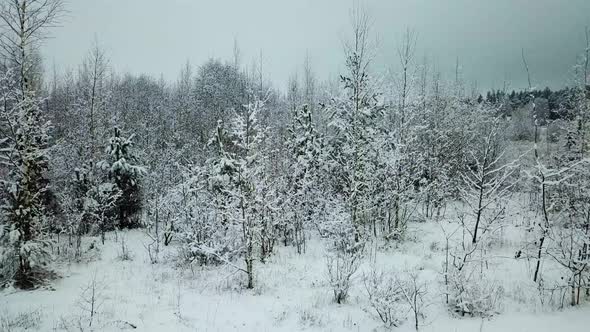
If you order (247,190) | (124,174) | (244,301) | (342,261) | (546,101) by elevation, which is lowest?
(244,301)

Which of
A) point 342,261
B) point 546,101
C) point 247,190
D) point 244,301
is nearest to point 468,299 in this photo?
point 342,261

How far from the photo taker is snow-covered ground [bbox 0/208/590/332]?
27.8 feet

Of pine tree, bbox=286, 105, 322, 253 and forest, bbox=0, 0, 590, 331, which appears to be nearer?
forest, bbox=0, 0, 590, 331

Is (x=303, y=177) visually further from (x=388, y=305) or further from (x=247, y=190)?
(x=388, y=305)

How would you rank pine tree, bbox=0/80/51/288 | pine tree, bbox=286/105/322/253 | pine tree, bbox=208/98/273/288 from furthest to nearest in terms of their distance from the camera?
pine tree, bbox=286/105/322/253 → pine tree, bbox=208/98/273/288 → pine tree, bbox=0/80/51/288

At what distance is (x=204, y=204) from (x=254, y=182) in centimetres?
557

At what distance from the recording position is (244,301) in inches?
412

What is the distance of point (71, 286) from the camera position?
11453 mm

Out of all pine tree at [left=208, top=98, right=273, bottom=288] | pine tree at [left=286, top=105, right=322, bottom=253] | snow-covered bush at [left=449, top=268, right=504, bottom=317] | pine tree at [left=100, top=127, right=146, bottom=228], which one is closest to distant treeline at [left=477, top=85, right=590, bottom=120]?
snow-covered bush at [left=449, top=268, right=504, bottom=317]

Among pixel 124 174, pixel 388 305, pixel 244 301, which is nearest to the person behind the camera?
pixel 388 305

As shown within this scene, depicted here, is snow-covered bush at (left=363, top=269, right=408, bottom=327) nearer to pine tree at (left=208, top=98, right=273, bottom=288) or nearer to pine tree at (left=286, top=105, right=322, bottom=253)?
pine tree at (left=208, top=98, right=273, bottom=288)

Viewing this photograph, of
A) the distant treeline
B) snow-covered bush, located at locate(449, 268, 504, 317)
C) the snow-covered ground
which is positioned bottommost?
the snow-covered ground

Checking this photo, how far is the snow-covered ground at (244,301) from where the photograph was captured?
848cm

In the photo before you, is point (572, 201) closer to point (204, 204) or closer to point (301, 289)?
point (301, 289)
